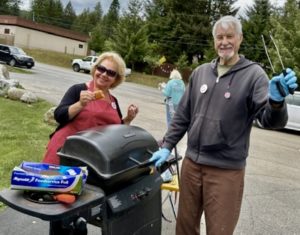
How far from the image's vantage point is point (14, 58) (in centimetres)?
2858

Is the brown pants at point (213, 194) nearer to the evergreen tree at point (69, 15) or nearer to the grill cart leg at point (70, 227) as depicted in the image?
the grill cart leg at point (70, 227)

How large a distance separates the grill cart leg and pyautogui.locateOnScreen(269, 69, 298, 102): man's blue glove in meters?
1.32

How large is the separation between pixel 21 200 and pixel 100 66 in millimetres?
1520

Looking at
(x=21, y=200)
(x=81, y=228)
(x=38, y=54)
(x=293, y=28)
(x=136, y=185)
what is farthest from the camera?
(x=38, y=54)

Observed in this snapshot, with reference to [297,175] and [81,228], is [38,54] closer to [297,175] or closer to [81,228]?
[297,175]

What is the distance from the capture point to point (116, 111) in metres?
3.55

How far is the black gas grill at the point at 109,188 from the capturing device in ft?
7.85

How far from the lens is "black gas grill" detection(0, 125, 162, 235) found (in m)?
2.39

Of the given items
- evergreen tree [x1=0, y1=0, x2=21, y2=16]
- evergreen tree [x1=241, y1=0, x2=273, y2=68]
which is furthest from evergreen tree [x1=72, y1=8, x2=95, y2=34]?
evergreen tree [x1=241, y1=0, x2=273, y2=68]

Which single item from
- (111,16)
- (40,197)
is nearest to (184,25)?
(40,197)

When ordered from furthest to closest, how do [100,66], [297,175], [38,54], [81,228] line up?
[38,54] → [297,175] → [100,66] → [81,228]

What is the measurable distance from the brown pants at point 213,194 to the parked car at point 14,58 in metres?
26.6

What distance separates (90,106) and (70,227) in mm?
1110

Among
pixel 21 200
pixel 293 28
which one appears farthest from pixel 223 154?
pixel 293 28
